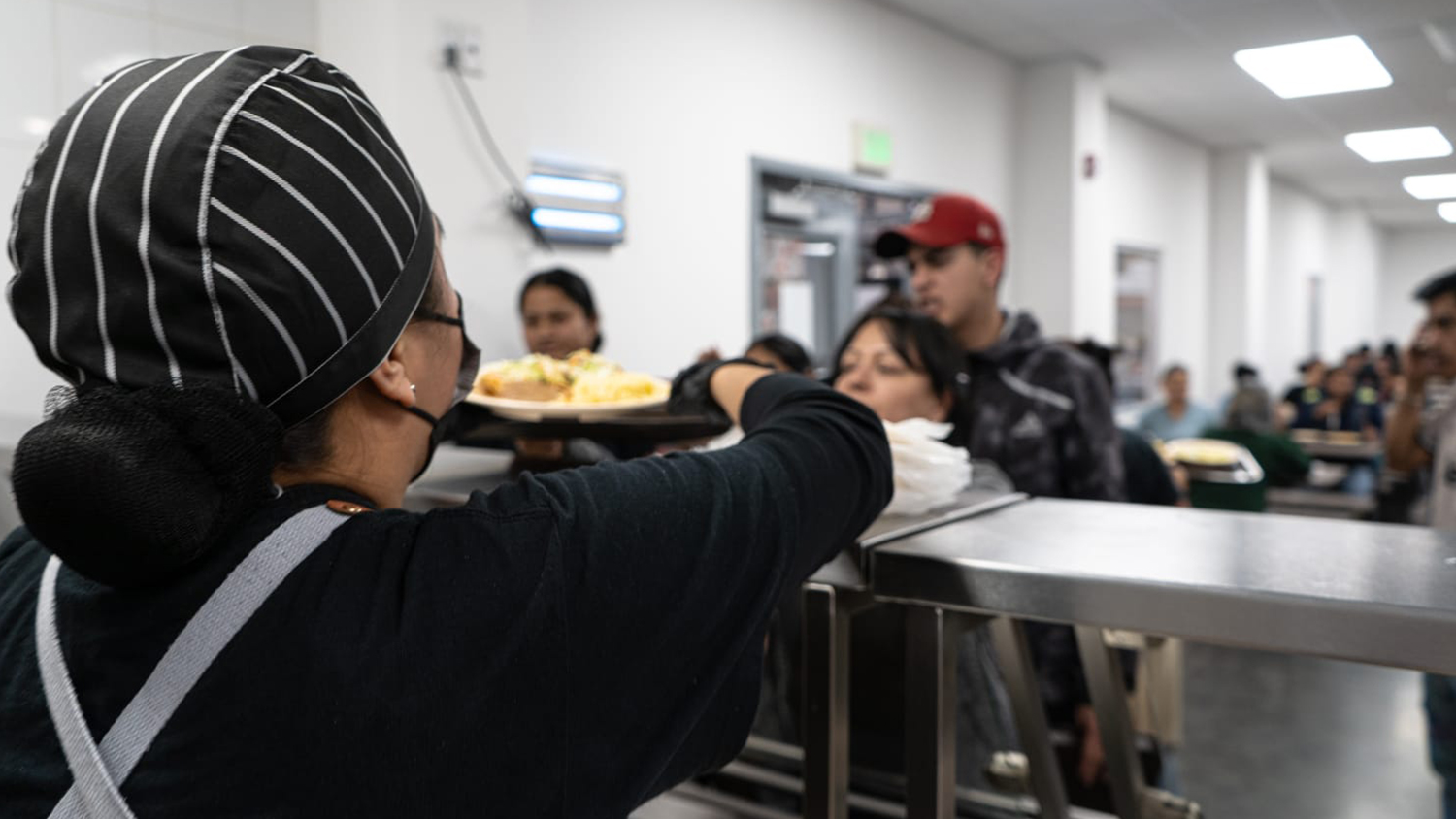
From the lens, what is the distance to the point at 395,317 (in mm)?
708

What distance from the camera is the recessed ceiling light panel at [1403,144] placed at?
7.46ft

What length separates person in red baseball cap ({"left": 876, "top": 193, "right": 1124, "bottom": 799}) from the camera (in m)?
2.02

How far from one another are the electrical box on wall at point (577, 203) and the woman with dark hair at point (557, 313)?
0.34 m

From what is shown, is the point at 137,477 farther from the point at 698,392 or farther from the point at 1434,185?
the point at 1434,185

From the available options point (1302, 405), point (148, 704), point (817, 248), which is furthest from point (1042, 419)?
point (1302, 405)

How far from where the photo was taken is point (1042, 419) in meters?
2.16

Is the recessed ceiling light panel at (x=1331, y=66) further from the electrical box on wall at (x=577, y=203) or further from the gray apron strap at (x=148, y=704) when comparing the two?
the gray apron strap at (x=148, y=704)

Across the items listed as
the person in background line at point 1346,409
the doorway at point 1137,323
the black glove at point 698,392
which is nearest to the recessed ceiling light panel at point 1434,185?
the black glove at point 698,392

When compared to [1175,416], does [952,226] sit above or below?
above

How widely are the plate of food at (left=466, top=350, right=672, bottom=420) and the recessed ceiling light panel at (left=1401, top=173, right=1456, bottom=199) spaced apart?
178cm

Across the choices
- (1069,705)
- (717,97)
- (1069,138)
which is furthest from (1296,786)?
(1069,138)

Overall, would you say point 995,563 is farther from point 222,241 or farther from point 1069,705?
point 1069,705

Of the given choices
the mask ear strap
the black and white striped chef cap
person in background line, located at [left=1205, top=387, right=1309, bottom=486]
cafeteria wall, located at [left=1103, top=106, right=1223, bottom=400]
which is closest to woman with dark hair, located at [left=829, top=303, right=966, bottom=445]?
the mask ear strap

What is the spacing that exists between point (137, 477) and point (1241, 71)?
5801mm
